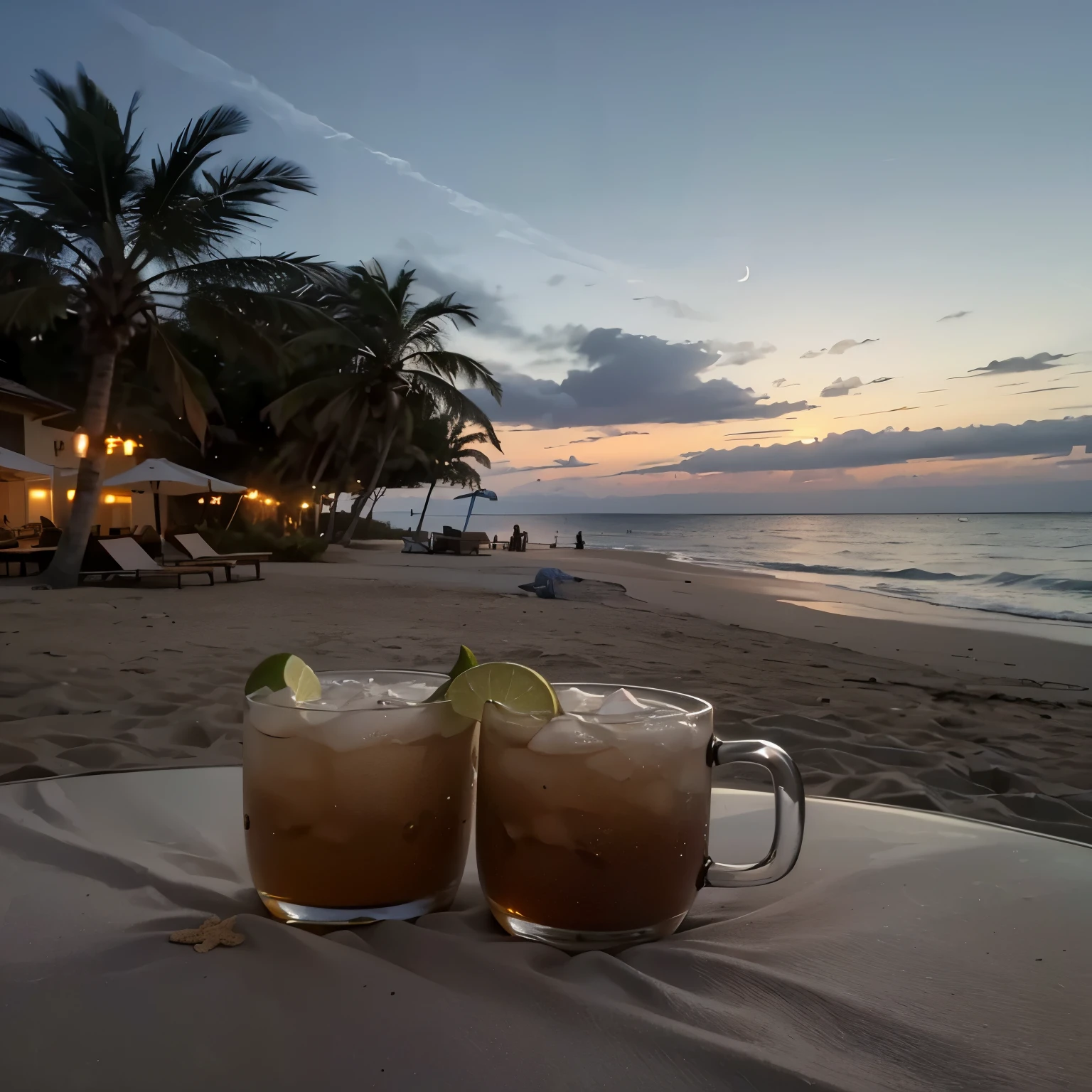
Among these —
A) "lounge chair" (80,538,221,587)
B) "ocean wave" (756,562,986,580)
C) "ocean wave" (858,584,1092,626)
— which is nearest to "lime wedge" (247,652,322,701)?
"lounge chair" (80,538,221,587)

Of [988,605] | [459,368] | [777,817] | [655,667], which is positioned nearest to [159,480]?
[459,368]

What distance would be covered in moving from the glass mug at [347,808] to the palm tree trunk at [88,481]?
11.2m

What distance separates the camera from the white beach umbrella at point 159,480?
47.2 feet

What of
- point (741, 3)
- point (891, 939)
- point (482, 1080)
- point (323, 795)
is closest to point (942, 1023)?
point (891, 939)

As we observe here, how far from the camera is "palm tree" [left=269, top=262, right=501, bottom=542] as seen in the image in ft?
68.3

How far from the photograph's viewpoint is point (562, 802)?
67 cm

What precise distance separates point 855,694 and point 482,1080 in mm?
5012

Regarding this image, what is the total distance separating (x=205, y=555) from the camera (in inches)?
511

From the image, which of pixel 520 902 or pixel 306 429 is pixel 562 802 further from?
pixel 306 429

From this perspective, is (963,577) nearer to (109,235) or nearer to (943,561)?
(943,561)

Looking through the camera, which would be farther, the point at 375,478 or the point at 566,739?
the point at 375,478

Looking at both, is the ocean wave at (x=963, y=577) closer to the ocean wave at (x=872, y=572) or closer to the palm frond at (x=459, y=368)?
the ocean wave at (x=872, y=572)

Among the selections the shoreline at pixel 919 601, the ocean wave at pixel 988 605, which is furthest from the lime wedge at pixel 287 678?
the ocean wave at pixel 988 605

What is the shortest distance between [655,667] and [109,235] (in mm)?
8966
